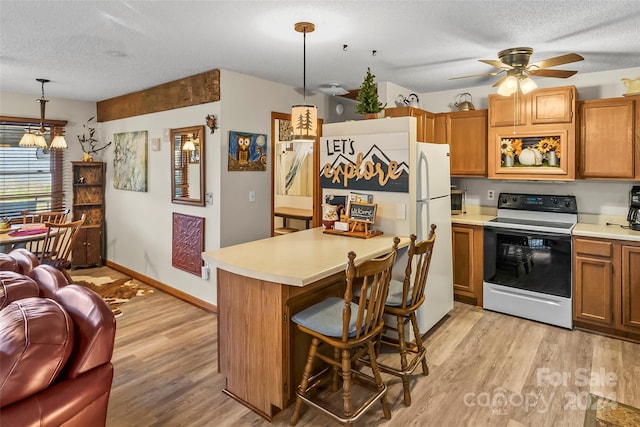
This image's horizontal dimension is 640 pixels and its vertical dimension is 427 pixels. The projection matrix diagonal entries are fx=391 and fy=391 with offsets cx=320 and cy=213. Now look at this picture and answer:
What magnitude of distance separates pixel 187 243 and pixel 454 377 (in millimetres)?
2907

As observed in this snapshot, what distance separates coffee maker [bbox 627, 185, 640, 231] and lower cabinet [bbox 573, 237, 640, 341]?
0.37 meters

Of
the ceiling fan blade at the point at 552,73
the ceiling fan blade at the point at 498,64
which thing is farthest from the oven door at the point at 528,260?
the ceiling fan blade at the point at 498,64

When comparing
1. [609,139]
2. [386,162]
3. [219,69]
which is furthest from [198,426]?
[609,139]

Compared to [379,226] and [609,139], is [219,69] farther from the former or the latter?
[609,139]

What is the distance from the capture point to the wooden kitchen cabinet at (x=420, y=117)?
162 inches

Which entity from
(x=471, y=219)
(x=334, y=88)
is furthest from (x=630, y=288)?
(x=334, y=88)

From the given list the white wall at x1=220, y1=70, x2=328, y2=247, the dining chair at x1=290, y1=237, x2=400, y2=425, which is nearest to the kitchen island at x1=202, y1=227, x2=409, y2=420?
the dining chair at x1=290, y1=237, x2=400, y2=425

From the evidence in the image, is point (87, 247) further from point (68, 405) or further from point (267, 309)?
point (68, 405)

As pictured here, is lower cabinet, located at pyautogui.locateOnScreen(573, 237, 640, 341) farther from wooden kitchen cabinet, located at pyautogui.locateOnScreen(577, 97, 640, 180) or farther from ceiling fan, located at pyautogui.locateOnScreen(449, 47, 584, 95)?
ceiling fan, located at pyautogui.locateOnScreen(449, 47, 584, 95)

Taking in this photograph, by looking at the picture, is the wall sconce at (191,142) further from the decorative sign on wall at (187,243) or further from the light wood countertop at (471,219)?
the light wood countertop at (471,219)

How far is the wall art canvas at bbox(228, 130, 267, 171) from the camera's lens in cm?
386

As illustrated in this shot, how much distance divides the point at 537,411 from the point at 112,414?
8.34 ft

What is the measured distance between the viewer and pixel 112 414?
232 centimetres

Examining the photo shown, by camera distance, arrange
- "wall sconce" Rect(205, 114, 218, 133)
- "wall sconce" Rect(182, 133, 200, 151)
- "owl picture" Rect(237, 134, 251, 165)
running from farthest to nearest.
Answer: "wall sconce" Rect(182, 133, 200, 151) → "owl picture" Rect(237, 134, 251, 165) → "wall sconce" Rect(205, 114, 218, 133)
